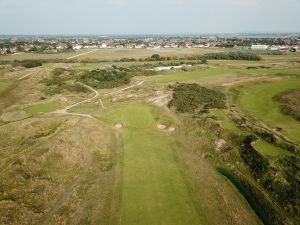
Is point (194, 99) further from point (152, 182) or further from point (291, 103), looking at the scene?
point (152, 182)

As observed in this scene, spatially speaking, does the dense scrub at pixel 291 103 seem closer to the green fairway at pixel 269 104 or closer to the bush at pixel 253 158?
the green fairway at pixel 269 104

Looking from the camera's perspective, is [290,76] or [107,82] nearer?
[107,82]

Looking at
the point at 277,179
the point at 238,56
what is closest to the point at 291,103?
the point at 277,179

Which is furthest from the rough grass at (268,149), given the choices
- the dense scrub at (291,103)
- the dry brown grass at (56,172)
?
the dry brown grass at (56,172)

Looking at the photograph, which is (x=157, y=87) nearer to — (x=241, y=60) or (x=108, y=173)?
(x=108, y=173)

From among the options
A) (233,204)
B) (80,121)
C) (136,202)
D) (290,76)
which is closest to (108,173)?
(136,202)

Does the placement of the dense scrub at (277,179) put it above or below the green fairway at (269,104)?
above

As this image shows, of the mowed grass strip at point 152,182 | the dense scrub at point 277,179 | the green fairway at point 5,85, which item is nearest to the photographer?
the mowed grass strip at point 152,182
